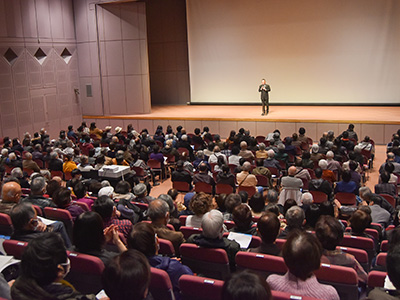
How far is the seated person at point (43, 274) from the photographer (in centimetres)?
258

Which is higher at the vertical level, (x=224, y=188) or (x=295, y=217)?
(x=295, y=217)

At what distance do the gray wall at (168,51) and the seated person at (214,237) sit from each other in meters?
17.6

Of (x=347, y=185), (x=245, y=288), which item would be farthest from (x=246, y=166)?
(x=245, y=288)

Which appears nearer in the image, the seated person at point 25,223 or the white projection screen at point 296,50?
the seated person at point 25,223

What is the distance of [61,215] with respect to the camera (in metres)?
5.31

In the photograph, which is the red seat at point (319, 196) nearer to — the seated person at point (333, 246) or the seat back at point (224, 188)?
the seat back at point (224, 188)

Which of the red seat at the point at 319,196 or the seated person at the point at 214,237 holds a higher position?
the seated person at the point at 214,237

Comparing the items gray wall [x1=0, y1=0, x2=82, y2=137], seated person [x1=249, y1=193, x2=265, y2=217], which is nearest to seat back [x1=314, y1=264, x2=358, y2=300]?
seated person [x1=249, y1=193, x2=265, y2=217]

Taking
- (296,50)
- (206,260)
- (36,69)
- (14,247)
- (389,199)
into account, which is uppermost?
(296,50)

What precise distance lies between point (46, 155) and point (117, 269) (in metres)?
8.63

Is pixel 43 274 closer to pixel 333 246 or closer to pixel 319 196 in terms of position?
pixel 333 246

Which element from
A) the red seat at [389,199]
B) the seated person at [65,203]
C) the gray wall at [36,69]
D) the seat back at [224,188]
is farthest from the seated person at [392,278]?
the gray wall at [36,69]

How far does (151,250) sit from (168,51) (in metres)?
18.8

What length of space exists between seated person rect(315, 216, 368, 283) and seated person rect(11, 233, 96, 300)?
7.16 feet
